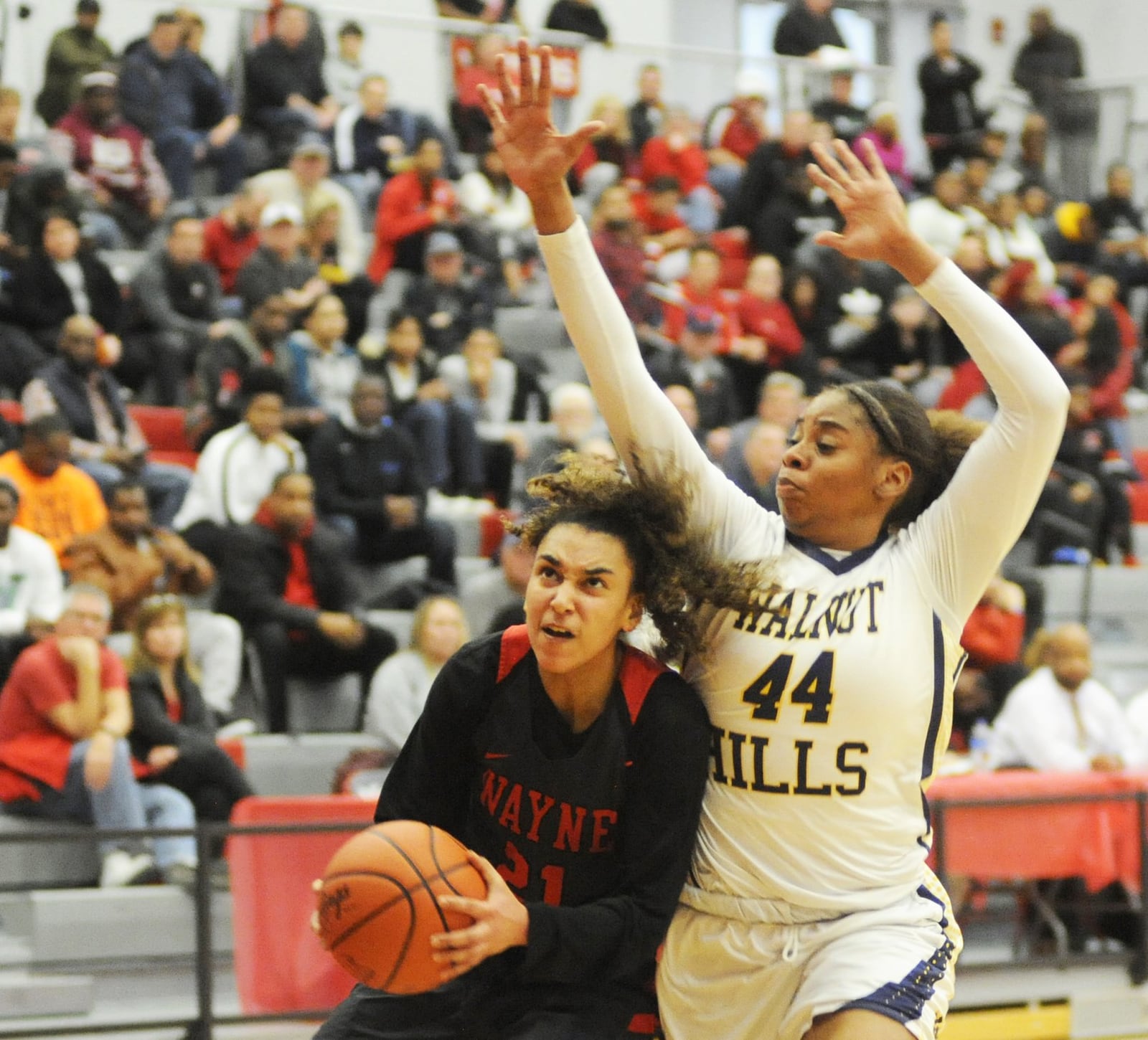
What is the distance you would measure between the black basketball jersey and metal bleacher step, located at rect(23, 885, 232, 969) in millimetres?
3152

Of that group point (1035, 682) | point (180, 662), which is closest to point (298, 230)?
point (180, 662)

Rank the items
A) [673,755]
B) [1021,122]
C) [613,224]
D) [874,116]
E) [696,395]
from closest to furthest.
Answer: [673,755] → [696,395] → [613,224] → [874,116] → [1021,122]

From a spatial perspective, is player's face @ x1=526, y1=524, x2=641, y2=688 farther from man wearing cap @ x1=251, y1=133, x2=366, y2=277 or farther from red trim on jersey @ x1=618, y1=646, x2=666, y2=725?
man wearing cap @ x1=251, y1=133, x2=366, y2=277

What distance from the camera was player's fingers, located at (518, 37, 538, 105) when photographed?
325 cm

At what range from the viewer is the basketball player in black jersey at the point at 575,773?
321 cm

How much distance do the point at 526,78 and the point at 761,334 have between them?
861 cm

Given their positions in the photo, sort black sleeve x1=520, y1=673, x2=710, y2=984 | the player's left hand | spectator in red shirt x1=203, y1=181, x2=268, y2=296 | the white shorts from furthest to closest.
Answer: spectator in red shirt x1=203, y1=181, x2=268, y2=296 < the white shorts < black sleeve x1=520, y1=673, x2=710, y2=984 < the player's left hand

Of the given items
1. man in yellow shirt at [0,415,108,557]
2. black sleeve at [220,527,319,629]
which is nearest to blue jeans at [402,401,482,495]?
black sleeve at [220,527,319,629]

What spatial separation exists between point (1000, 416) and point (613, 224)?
833 cm

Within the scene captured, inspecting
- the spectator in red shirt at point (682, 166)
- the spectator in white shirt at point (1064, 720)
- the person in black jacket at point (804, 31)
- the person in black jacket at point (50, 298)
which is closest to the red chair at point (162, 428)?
the person in black jacket at point (50, 298)

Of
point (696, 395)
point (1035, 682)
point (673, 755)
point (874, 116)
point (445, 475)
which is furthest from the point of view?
point (874, 116)

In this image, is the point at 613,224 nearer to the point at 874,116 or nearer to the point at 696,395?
the point at 696,395

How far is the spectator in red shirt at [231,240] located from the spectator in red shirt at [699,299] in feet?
8.84

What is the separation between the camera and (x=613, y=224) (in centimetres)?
1152
